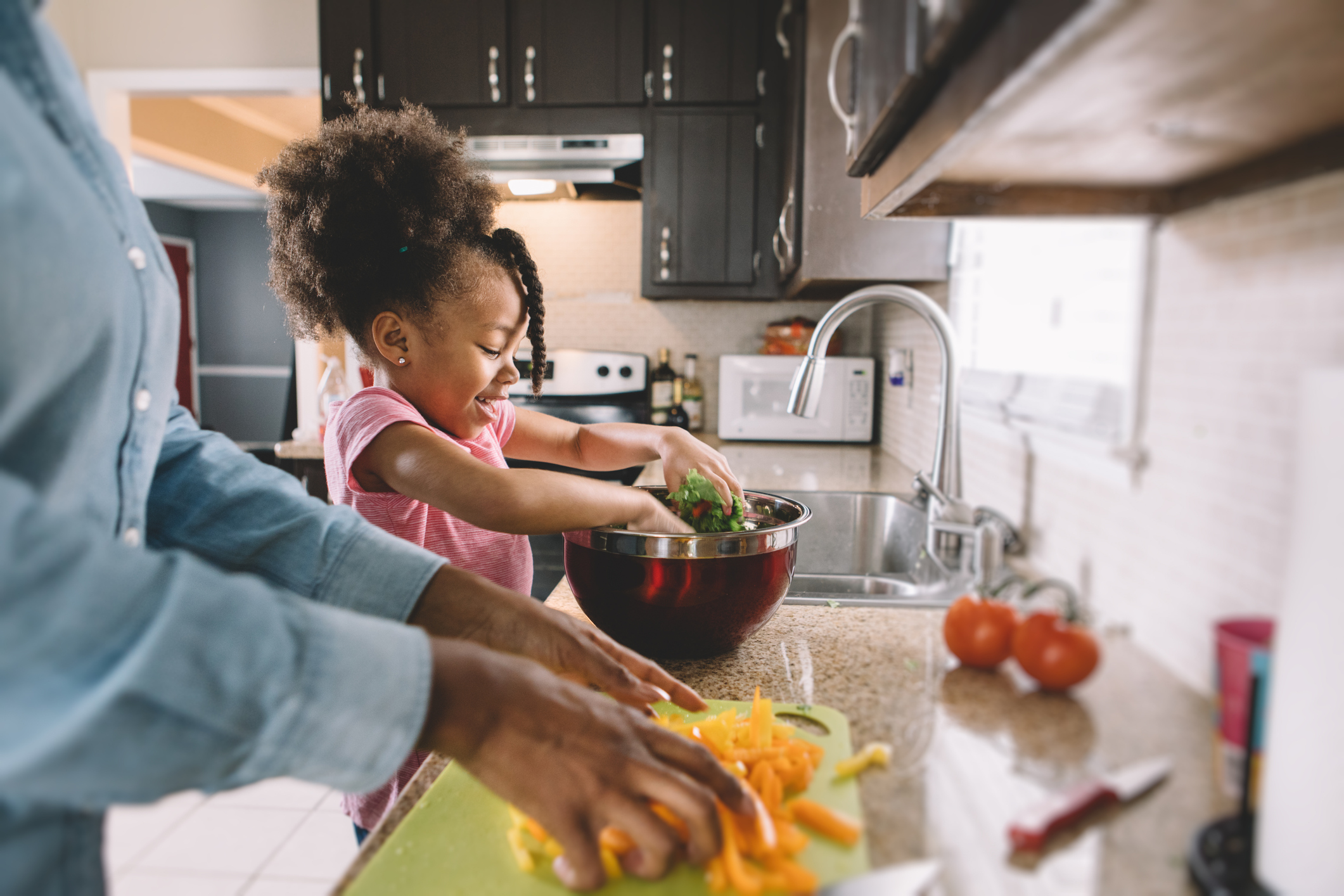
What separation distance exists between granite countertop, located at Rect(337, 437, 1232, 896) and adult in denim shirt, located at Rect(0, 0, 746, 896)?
0.46 feet

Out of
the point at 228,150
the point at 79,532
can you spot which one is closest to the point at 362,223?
the point at 79,532

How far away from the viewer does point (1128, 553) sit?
0.46m

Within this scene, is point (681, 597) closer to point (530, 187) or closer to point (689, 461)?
point (689, 461)

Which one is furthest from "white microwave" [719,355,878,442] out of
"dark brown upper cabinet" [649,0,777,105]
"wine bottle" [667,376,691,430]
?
"dark brown upper cabinet" [649,0,777,105]

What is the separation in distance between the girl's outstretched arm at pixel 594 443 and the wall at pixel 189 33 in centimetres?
235

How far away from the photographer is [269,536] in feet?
2.22

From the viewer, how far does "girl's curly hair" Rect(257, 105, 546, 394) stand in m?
1.09

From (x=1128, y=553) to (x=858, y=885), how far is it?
250 millimetres

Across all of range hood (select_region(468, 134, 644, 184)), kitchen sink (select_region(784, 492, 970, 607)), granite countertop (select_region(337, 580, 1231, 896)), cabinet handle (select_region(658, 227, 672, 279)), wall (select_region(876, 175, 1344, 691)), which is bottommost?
kitchen sink (select_region(784, 492, 970, 607))

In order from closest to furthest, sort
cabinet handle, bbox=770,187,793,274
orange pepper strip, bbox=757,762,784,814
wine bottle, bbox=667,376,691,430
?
orange pepper strip, bbox=757,762,784,814
cabinet handle, bbox=770,187,793,274
wine bottle, bbox=667,376,691,430

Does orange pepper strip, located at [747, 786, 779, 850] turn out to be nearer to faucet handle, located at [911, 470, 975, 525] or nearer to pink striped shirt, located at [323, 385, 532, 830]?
faucet handle, located at [911, 470, 975, 525]

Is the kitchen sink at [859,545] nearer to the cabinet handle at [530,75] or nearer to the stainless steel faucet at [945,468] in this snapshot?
the stainless steel faucet at [945,468]

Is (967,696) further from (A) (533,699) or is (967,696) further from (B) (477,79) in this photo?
(B) (477,79)

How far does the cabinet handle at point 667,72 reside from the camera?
2.56 metres
